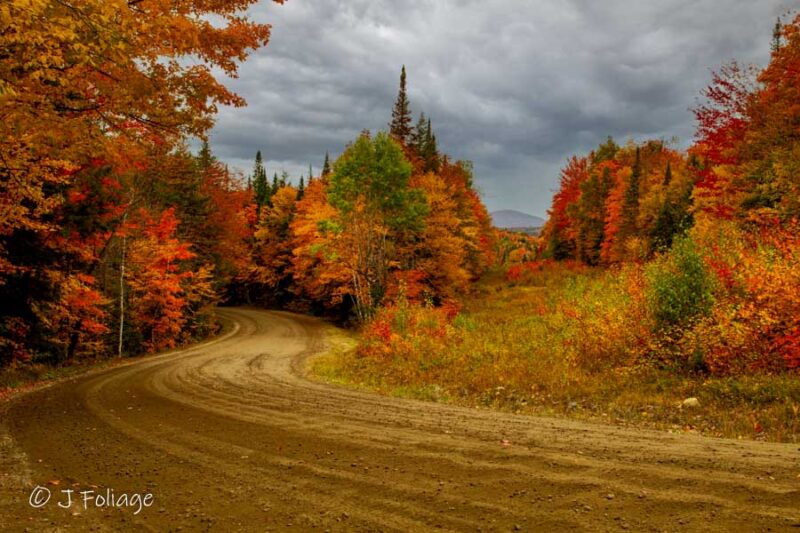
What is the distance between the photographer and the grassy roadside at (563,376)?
7770mm

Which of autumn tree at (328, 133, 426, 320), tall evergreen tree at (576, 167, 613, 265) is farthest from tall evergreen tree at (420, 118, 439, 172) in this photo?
tall evergreen tree at (576, 167, 613, 265)

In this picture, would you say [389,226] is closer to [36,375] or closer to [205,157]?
[36,375]

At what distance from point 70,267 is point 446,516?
65.1 feet

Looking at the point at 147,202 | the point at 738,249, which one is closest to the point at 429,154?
the point at 147,202

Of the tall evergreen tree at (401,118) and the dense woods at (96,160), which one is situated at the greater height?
the tall evergreen tree at (401,118)

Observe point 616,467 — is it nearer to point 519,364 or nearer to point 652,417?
point 652,417

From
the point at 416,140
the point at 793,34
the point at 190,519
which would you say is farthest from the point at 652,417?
the point at 416,140
